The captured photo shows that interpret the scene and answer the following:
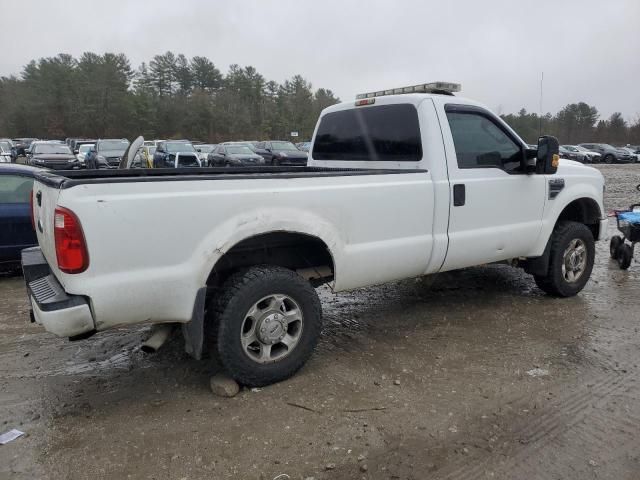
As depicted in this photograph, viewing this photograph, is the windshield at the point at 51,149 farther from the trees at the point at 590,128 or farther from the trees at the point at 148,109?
the trees at the point at 590,128

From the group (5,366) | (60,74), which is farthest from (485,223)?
(60,74)

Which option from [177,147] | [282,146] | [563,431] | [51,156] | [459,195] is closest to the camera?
[563,431]

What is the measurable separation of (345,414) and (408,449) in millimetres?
480

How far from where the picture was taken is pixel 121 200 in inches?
107

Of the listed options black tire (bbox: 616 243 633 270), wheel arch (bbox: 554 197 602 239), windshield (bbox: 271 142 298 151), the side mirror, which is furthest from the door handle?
windshield (bbox: 271 142 298 151)

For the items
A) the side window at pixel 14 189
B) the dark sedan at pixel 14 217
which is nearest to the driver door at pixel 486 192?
the dark sedan at pixel 14 217

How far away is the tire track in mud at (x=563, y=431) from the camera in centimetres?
260

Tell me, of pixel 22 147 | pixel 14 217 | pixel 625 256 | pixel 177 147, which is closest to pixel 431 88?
pixel 625 256

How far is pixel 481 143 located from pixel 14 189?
5.74m

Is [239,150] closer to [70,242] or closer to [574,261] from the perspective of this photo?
[574,261]

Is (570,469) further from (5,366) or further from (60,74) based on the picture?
(60,74)

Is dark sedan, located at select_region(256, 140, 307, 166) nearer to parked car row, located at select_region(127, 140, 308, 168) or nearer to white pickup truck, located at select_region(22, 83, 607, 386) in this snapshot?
parked car row, located at select_region(127, 140, 308, 168)

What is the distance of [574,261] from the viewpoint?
208 inches

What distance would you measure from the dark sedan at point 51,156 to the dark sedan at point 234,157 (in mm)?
6088
